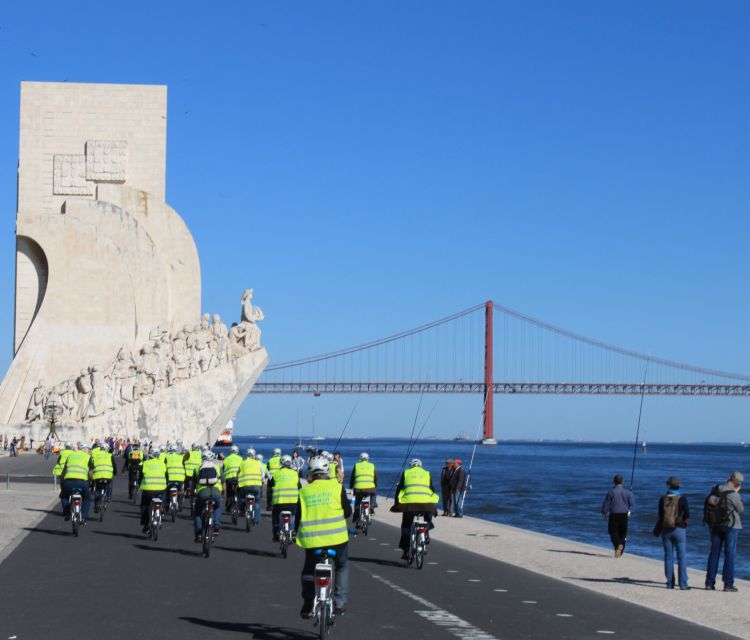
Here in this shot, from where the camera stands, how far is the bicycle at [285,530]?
9.98 metres

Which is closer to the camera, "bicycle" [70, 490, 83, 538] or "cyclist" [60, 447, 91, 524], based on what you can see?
"bicycle" [70, 490, 83, 538]

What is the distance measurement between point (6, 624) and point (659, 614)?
3799mm

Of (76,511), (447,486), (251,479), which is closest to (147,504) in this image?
(76,511)

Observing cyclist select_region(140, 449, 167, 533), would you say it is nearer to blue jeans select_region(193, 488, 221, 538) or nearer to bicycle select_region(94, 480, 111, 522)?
blue jeans select_region(193, 488, 221, 538)

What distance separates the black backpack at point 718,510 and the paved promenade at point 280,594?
50 cm

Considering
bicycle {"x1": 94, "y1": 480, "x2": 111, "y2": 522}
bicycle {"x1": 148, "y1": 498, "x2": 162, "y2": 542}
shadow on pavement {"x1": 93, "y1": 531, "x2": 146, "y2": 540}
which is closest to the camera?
bicycle {"x1": 148, "y1": 498, "x2": 162, "y2": 542}

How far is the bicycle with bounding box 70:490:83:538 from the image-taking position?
11.7 metres

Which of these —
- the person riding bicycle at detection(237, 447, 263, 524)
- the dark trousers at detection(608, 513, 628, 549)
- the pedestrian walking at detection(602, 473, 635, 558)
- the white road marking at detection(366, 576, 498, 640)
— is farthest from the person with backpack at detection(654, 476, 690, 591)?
the person riding bicycle at detection(237, 447, 263, 524)

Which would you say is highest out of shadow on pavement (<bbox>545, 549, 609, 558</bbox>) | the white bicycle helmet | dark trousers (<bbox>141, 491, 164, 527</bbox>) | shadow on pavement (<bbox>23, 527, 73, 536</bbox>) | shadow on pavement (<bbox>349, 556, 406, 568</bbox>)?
the white bicycle helmet

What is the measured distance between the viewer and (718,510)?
8.65 m

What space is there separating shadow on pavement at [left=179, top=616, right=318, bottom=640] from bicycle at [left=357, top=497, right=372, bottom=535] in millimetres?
5715

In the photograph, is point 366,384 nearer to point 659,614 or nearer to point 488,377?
point 488,377

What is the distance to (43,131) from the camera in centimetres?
3741

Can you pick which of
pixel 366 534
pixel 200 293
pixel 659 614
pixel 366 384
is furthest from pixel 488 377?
pixel 659 614
